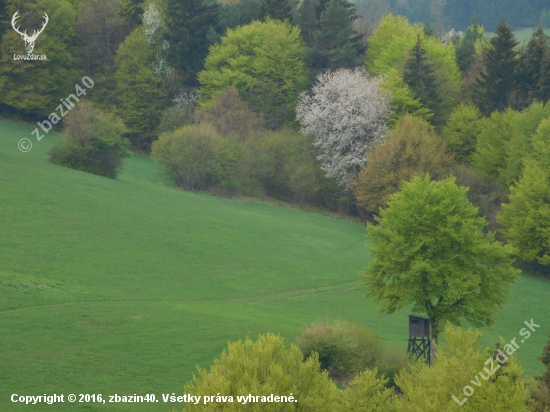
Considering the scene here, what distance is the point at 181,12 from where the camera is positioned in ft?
318

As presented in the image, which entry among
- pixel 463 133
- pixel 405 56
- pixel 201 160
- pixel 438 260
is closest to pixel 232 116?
pixel 201 160

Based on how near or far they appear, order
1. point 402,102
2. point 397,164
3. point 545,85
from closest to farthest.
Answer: point 397,164 < point 545,85 < point 402,102

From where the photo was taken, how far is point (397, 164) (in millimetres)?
75750

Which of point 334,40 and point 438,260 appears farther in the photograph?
point 334,40

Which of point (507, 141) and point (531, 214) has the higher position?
point (507, 141)

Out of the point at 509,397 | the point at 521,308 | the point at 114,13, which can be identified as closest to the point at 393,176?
the point at 521,308

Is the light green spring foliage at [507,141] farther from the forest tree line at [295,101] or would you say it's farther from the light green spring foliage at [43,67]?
the light green spring foliage at [43,67]

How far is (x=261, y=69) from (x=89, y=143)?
28735mm

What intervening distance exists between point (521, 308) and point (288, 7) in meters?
54.9

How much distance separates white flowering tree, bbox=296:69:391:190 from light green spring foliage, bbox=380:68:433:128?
2.83ft

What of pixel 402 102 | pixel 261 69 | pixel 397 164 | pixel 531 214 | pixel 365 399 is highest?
pixel 261 69

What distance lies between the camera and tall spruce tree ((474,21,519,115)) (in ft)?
280

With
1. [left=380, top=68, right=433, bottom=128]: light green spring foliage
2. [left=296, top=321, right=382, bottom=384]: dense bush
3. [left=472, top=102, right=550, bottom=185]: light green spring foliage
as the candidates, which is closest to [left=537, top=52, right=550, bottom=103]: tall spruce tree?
[left=472, top=102, right=550, bottom=185]: light green spring foliage

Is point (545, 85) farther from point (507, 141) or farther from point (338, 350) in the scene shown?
point (338, 350)
